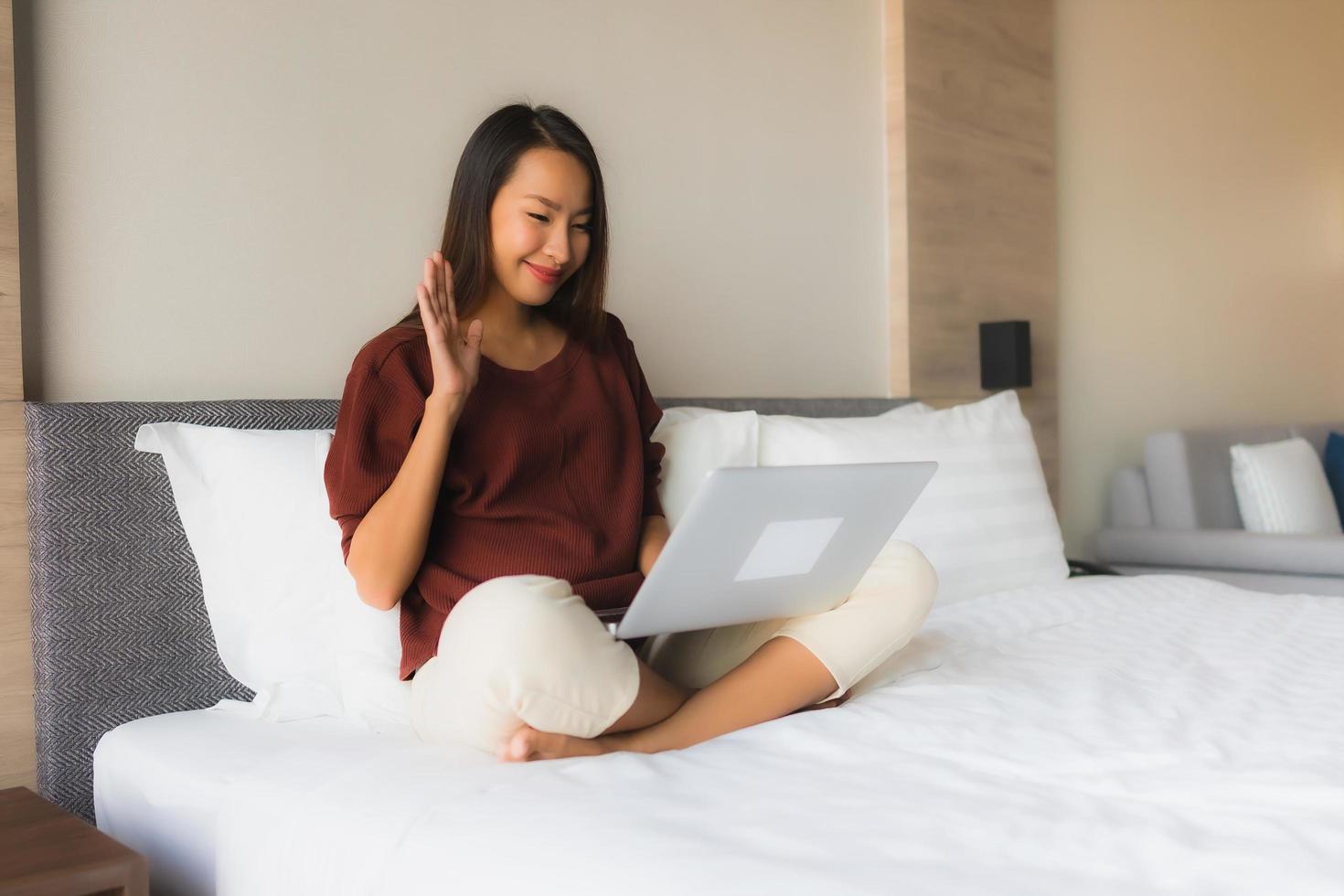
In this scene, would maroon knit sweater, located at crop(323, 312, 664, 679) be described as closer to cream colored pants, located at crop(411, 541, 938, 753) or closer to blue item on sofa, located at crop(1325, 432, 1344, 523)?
cream colored pants, located at crop(411, 541, 938, 753)

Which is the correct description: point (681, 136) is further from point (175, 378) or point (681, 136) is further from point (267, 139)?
point (175, 378)

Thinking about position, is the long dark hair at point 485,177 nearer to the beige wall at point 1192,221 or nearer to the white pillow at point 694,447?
the white pillow at point 694,447

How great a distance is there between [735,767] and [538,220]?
911 mm

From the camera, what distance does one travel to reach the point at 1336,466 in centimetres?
A: 422

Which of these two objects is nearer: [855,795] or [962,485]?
[855,795]

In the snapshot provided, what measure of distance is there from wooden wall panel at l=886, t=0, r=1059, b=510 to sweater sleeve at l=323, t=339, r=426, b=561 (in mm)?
1943

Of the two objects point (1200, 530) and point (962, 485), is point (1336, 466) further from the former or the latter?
point (962, 485)

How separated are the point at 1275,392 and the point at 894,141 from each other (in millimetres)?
2645

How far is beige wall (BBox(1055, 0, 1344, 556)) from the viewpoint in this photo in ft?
13.4

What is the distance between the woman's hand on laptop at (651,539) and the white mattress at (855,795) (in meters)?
0.40

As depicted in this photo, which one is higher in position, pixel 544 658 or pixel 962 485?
pixel 962 485

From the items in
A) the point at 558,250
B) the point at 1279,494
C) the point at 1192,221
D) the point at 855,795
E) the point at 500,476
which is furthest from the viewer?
the point at 1192,221

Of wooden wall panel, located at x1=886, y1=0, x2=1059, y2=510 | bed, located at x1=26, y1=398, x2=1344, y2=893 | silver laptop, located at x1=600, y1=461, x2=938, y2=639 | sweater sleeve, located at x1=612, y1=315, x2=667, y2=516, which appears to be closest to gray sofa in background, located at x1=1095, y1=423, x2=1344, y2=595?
wooden wall panel, located at x1=886, y1=0, x2=1059, y2=510

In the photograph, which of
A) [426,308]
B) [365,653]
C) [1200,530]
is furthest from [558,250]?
[1200,530]
